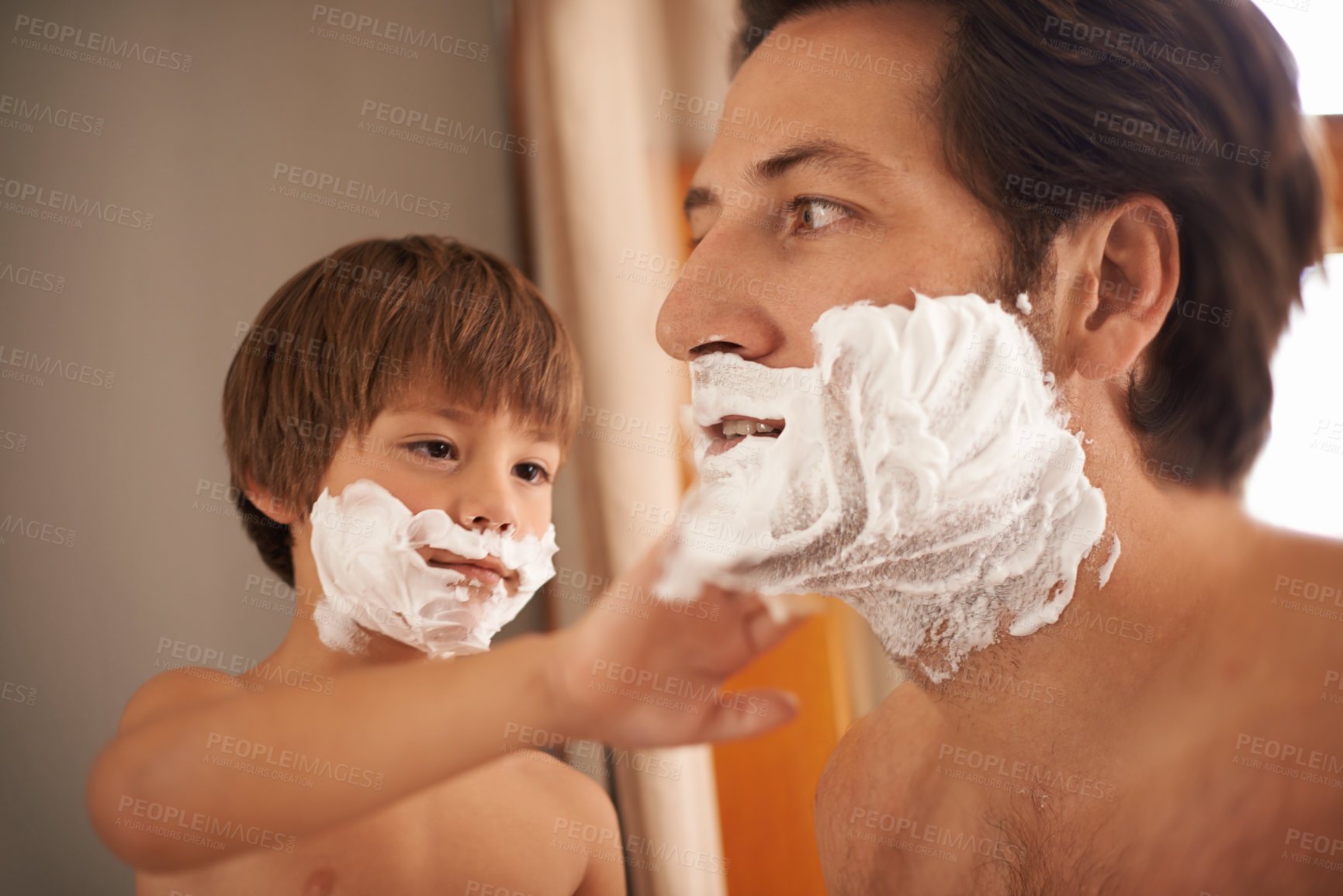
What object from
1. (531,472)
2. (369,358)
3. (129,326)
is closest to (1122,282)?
(531,472)

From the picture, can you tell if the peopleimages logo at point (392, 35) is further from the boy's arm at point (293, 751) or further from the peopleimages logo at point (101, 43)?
the boy's arm at point (293, 751)

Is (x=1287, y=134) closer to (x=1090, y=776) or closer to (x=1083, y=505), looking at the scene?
(x=1083, y=505)

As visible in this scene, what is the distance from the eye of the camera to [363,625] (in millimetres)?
795

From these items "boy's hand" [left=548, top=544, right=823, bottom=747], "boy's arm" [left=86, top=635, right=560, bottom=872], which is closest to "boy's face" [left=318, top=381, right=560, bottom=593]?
"boy's arm" [left=86, top=635, right=560, bottom=872]

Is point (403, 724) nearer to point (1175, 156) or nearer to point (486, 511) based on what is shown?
point (486, 511)

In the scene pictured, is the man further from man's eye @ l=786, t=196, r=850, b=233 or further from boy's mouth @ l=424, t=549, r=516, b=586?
boy's mouth @ l=424, t=549, r=516, b=586

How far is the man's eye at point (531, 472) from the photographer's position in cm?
85

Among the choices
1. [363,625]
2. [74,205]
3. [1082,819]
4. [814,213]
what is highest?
[74,205]

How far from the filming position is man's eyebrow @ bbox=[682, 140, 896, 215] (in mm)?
635

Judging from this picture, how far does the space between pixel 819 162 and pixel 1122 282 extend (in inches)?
9.8

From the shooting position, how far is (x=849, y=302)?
63 centimetres

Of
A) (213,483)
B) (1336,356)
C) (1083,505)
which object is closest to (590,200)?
(213,483)

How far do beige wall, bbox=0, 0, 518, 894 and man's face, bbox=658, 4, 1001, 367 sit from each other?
0.49 metres

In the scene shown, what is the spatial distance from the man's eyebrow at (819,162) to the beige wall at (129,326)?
1.68 feet
